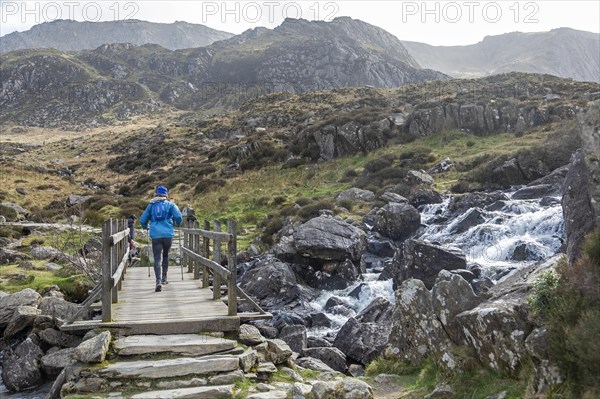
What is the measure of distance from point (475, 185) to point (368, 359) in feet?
68.2

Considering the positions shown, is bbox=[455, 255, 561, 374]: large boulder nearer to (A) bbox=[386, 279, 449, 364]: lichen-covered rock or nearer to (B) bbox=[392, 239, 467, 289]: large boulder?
(A) bbox=[386, 279, 449, 364]: lichen-covered rock

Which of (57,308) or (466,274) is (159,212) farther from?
(466,274)

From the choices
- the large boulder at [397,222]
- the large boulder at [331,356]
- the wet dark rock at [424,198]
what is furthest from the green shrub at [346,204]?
the large boulder at [331,356]

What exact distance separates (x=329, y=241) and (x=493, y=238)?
7098mm

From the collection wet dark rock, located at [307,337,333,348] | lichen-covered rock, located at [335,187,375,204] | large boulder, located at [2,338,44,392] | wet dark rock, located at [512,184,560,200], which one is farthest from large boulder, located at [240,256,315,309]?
wet dark rock, located at [512,184,560,200]

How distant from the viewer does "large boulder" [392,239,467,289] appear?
58.3 ft

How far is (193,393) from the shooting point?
23.3 feet

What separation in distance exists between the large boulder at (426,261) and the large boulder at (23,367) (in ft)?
38.6

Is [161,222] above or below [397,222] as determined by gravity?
above

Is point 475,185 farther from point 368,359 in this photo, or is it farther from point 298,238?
point 368,359

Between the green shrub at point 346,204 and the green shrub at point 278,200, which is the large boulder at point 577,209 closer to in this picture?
the green shrub at point 346,204

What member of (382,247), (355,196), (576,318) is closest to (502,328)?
(576,318)

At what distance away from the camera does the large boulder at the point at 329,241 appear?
68.4ft

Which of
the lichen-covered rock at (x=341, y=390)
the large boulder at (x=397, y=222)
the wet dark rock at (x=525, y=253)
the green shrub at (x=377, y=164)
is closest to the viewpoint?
the lichen-covered rock at (x=341, y=390)
